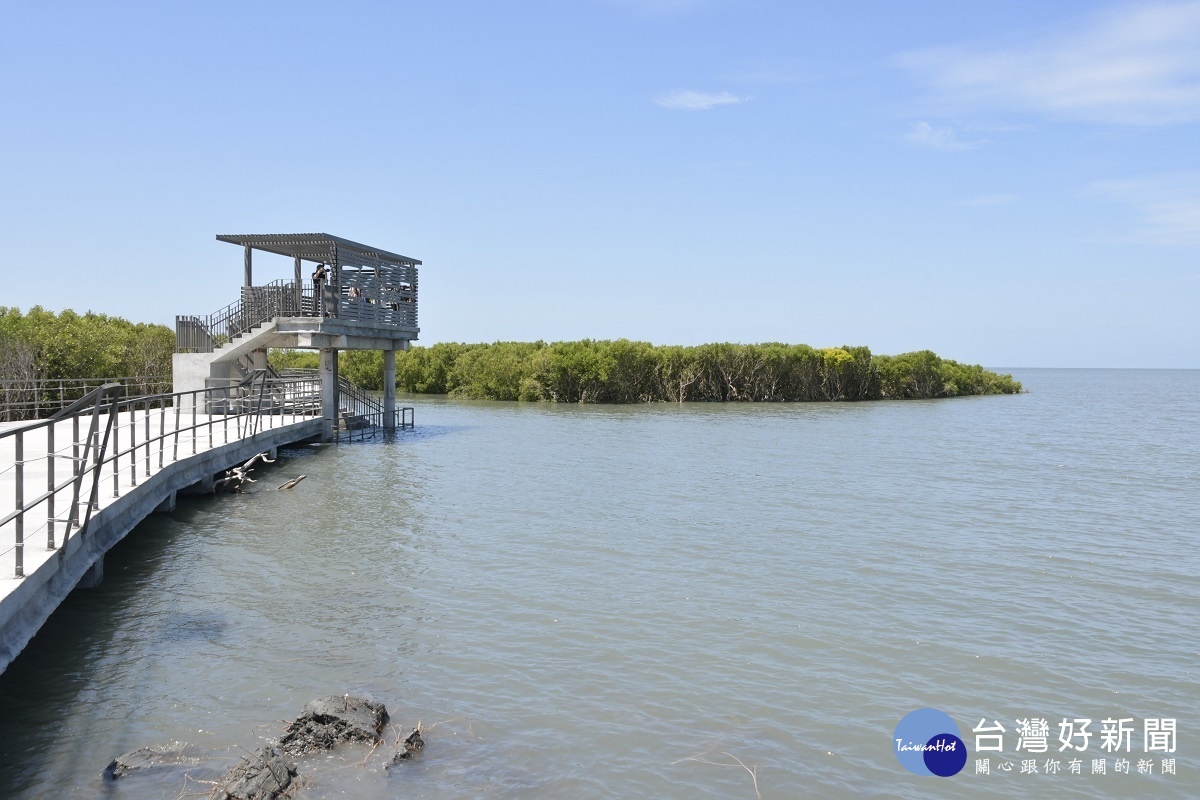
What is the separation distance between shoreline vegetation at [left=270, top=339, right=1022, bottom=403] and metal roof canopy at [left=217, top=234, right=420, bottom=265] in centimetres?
3362

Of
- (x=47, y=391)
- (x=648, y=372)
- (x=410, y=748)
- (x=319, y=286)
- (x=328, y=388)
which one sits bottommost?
(x=410, y=748)

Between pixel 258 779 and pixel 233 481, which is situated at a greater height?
pixel 233 481

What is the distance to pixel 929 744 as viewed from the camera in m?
8.38

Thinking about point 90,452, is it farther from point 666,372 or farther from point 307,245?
point 666,372

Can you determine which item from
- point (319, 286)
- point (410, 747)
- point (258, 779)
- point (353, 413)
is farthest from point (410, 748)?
point (353, 413)

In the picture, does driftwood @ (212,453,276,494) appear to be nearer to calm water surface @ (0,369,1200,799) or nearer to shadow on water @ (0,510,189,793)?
calm water surface @ (0,369,1200,799)

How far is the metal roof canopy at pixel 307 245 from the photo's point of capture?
31.3 metres

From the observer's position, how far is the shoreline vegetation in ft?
227

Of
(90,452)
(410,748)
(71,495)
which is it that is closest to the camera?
(410,748)

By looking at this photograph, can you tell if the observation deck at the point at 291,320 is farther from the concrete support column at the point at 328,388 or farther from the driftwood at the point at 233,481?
the driftwood at the point at 233,481

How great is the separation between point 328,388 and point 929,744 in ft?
93.1

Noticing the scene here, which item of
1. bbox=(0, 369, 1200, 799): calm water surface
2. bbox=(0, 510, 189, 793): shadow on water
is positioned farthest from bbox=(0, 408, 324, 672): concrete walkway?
bbox=(0, 369, 1200, 799): calm water surface

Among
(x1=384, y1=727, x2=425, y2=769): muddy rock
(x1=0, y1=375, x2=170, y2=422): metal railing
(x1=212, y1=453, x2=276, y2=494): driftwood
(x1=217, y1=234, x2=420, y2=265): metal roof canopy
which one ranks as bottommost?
(x1=384, y1=727, x2=425, y2=769): muddy rock

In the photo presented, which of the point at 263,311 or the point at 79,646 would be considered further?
the point at 263,311
